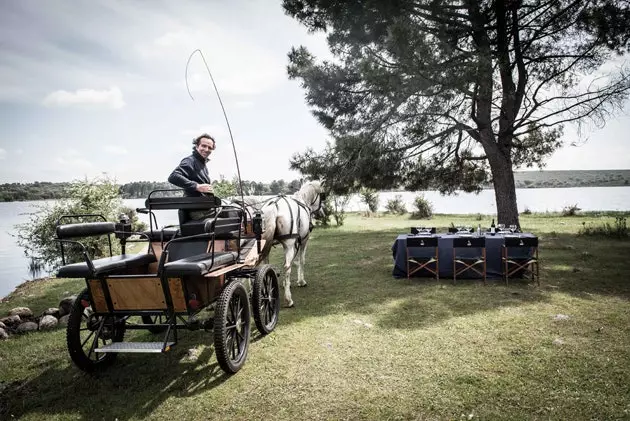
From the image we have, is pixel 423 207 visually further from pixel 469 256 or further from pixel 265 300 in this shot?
pixel 265 300

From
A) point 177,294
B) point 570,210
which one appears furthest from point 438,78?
point 570,210

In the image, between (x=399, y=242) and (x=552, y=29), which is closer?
(x=399, y=242)

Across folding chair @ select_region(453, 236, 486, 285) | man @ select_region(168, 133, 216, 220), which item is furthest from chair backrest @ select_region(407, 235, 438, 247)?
man @ select_region(168, 133, 216, 220)

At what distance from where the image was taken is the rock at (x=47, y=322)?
5215mm

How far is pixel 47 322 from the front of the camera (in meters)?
5.25

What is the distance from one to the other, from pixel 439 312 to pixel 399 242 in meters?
2.23

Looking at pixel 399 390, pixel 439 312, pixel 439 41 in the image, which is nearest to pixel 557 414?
pixel 399 390

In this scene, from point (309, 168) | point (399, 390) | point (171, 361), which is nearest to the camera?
point (399, 390)

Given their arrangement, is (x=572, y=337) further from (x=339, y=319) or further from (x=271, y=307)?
(x=271, y=307)

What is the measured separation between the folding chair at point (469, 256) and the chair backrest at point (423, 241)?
1.23ft

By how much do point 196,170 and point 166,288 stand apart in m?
1.67

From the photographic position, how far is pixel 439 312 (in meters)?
5.31

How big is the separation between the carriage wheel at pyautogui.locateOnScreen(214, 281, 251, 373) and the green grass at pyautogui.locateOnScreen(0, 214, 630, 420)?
0.19 metres

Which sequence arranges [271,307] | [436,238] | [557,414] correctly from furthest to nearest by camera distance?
1. [436,238]
2. [271,307]
3. [557,414]
